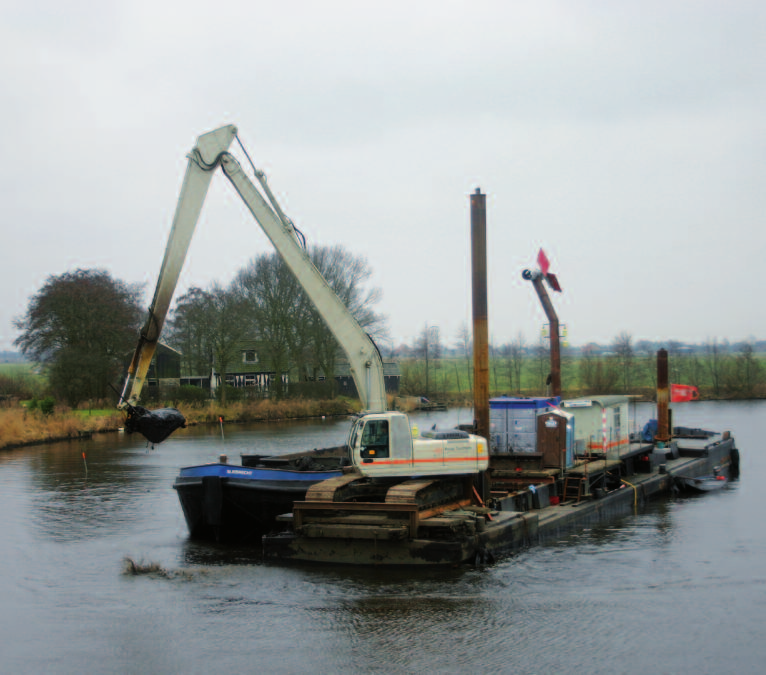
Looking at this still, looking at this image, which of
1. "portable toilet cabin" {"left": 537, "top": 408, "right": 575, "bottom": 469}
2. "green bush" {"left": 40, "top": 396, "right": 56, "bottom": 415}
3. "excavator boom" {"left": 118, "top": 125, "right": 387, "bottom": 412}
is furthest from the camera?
"green bush" {"left": 40, "top": 396, "right": 56, "bottom": 415}

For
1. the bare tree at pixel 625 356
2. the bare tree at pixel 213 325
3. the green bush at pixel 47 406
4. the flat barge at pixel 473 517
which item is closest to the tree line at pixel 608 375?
the bare tree at pixel 625 356

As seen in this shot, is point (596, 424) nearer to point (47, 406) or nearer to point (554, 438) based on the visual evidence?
Answer: point (554, 438)

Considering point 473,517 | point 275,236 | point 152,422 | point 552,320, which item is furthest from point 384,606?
point 552,320

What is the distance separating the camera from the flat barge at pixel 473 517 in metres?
17.1

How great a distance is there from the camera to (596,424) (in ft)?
94.6

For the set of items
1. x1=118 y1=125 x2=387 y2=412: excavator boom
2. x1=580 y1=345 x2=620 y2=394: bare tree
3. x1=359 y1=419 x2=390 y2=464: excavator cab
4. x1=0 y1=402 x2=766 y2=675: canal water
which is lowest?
x1=0 y1=402 x2=766 y2=675: canal water

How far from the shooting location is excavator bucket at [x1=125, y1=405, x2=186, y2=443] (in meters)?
19.1

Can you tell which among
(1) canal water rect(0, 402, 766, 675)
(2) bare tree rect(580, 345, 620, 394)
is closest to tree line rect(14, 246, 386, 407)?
(2) bare tree rect(580, 345, 620, 394)

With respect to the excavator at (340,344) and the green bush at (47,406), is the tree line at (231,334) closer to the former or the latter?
the green bush at (47,406)

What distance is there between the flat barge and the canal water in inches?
15.8

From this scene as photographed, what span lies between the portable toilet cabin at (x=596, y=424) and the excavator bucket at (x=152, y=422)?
12784mm

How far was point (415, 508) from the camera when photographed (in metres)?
17.0

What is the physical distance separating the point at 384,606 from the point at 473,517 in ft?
11.3

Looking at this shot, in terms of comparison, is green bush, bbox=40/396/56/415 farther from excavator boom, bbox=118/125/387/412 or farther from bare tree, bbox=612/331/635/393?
bare tree, bbox=612/331/635/393
